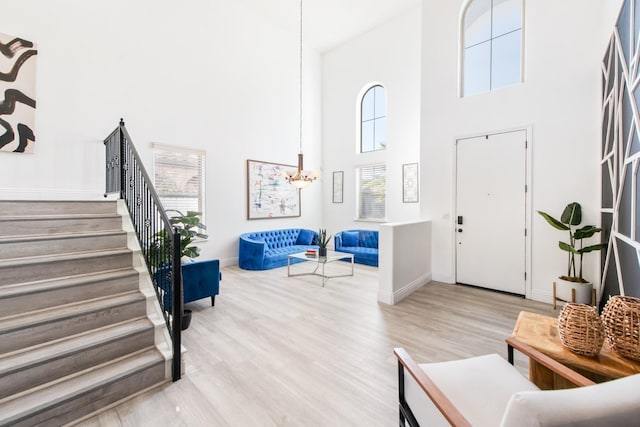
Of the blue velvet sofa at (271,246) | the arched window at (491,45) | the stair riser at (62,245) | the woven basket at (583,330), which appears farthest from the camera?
the blue velvet sofa at (271,246)

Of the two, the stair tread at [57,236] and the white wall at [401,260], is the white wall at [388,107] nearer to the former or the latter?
the white wall at [401,260]

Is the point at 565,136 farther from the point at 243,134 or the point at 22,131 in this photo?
the point at 22,131

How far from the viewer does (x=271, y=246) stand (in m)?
6.68

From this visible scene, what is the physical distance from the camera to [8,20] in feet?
12.1

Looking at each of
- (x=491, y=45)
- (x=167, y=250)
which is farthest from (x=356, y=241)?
(x=167, y=250)

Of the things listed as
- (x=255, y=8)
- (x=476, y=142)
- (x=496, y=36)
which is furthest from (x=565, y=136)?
(x=255, y=8)

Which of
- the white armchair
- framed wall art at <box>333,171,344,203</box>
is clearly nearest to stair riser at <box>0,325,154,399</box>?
the white armchair

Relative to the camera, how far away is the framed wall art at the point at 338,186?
7867mm

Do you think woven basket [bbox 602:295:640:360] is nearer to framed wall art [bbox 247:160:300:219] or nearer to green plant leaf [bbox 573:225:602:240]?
green plant leaf [bbox 573:225:602:240]

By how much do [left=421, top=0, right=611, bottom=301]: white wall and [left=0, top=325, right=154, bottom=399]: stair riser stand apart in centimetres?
441

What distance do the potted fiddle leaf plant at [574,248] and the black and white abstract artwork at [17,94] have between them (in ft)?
22.5

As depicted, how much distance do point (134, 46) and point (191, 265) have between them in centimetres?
409

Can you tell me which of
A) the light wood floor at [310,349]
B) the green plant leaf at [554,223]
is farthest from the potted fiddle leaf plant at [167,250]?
the green plant leaf at [554,223]

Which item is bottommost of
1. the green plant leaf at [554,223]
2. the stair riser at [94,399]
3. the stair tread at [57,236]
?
the stair riser at [94,399]
